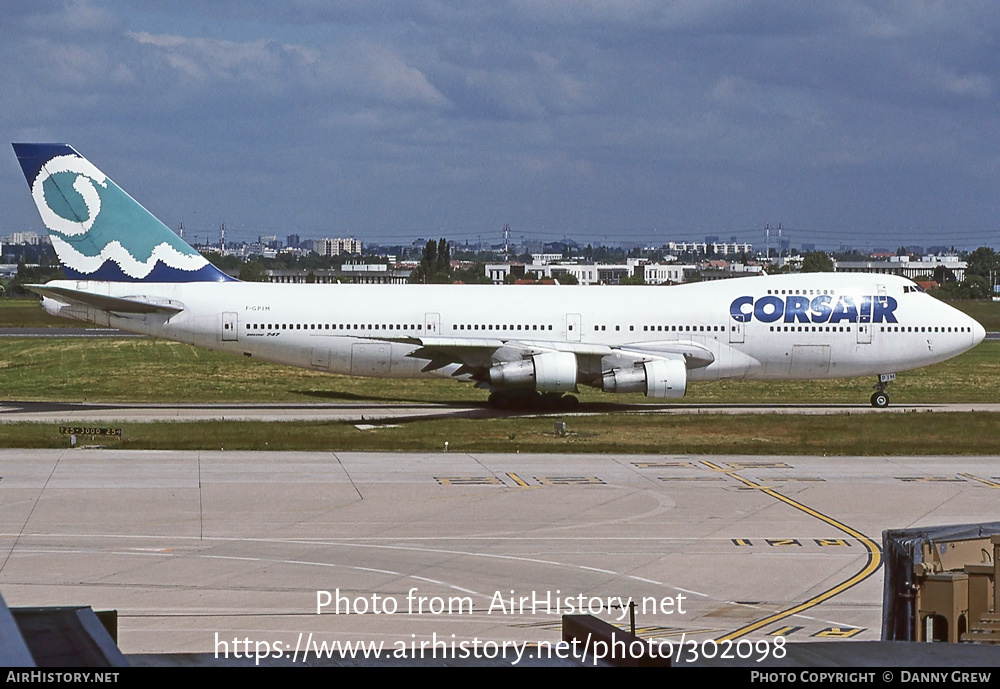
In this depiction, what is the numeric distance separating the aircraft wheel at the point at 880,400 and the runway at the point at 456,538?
45.7 ft

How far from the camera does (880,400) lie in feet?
154

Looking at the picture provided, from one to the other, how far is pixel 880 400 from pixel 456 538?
2911 centimetres

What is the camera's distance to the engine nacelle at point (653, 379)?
1638 inches

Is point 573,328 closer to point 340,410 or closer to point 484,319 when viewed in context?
point 484,319

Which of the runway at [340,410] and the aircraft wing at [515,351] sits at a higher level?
the aircraft wing at [515,351]

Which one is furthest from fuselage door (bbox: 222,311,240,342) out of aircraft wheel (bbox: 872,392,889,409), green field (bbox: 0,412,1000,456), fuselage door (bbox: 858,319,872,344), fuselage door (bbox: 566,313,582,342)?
aircraft wheel (bbox: 872,392,889,409)

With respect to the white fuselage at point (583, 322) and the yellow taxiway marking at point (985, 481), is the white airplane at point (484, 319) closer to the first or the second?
the white fuselage at point (583, 322)

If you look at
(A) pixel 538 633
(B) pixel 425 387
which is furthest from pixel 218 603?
(B) pixel 425 387

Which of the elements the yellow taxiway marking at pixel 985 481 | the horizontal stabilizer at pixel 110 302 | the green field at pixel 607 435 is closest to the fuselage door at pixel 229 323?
the horizontal stabilizer at pixel 110 302

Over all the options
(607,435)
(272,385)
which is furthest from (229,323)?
(607,435)

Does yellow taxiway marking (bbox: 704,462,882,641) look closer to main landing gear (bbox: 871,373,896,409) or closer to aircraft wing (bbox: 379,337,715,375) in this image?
aircraft wing (bbox: 379,337,715,375)
